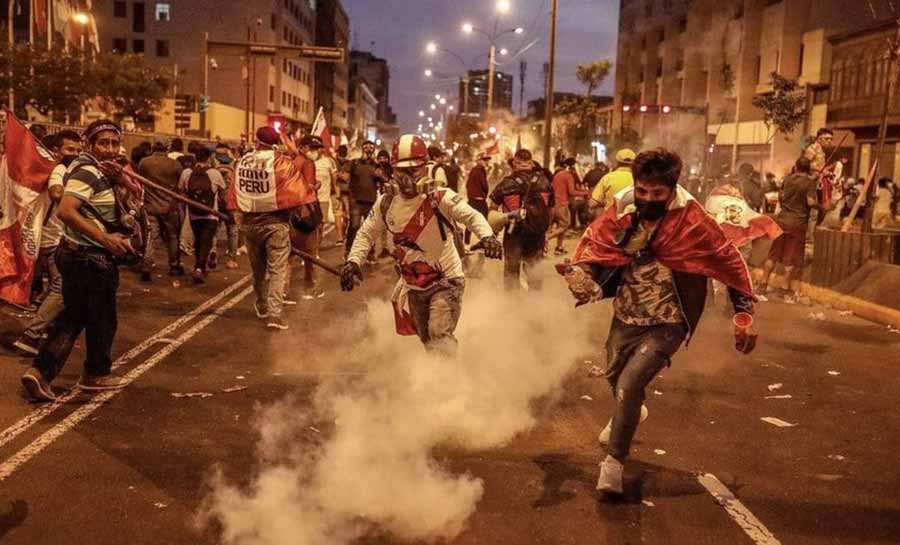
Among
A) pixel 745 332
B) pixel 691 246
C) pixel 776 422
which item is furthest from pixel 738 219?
pixel 691 246

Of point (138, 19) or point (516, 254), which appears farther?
point (138, 19)

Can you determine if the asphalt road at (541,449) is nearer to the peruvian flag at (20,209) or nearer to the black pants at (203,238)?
the peruvian flag at (20,209)

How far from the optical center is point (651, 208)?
A: 4.59 metres

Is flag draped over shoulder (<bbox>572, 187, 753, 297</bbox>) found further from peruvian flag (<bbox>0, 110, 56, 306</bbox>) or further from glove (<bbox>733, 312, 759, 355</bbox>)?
peruvian flag (<bbox>0, 110, 56, 306</bbox>)

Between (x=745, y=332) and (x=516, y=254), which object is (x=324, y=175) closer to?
(x=516, y=254)

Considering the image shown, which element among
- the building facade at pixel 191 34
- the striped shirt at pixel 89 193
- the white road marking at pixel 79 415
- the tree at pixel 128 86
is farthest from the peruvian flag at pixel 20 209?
the building facade at pixel 191 34

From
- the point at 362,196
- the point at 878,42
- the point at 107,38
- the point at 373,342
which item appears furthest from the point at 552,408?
the point at 107,38

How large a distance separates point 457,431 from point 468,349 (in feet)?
7.55

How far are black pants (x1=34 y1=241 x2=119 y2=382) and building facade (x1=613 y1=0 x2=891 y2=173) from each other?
31.0 m

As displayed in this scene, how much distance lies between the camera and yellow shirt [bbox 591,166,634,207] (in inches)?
423

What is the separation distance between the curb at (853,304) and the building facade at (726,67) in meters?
22.0

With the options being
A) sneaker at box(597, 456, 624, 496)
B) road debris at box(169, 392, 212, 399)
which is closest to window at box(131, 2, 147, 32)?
road debris at box(169, 392, 212, 399)

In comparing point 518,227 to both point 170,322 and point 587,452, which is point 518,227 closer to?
point 170,322

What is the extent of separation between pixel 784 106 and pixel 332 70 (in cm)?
8468
